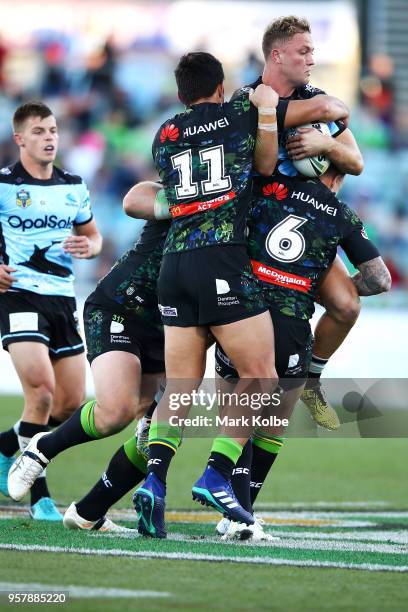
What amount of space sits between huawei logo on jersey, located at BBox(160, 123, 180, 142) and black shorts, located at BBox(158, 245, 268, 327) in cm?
58

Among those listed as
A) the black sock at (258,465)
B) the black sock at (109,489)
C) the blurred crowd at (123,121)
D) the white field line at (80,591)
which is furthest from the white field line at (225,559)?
the blurred crowd at (123,121)

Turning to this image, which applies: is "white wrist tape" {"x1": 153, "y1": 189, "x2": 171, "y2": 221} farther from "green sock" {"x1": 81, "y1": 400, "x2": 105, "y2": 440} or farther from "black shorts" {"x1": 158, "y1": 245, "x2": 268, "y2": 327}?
"green sock" {"x1": 81, "y1": 400, "x2": 105, "y2": 440}

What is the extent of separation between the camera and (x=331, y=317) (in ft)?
22.4

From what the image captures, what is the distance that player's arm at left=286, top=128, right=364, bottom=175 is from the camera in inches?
245

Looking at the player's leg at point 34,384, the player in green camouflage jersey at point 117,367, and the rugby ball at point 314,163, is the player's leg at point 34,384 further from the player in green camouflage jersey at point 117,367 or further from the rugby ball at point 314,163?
the rugby ball at point 314,163

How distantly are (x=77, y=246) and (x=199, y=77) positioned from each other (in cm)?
198

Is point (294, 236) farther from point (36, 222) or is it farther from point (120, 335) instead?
point (36, 222)

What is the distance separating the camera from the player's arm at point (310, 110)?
6.11 metres

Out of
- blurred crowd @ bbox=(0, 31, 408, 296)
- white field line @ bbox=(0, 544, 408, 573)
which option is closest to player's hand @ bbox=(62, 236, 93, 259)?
white field line @ bbox=(0, 544, 408, 573)

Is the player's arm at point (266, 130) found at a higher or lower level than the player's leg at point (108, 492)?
higher

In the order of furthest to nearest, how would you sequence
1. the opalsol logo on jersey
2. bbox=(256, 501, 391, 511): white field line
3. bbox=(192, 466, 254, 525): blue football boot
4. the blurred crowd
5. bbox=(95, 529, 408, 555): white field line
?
the blurred crowd < bbox=(256, 501, 391, 511): white field line < the opalsol logo on jersey < bbox=(95, 529, 408, 555): white field line < bbox=(192, 466, 254, 525): blue football boot

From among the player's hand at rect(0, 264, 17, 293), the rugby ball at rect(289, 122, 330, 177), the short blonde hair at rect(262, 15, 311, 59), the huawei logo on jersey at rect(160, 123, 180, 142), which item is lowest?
the player's hand at rect(0, 264, 17, 293)

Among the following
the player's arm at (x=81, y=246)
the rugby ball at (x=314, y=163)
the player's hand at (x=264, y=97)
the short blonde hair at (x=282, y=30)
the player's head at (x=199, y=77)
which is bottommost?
the player's arm at (x=81, y=246)

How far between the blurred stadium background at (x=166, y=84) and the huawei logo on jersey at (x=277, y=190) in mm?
8084
